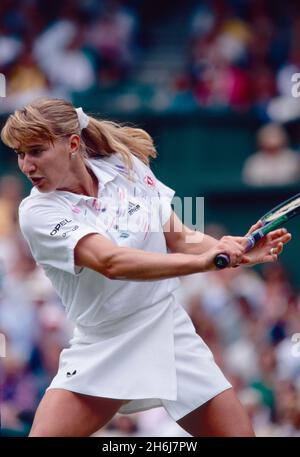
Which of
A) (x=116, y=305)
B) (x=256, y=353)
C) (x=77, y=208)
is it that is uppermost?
(x=77, y=208)

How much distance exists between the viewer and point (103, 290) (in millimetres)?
4906

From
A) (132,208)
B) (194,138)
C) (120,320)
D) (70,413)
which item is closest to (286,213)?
(132,208)

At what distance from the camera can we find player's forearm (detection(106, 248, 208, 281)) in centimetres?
452

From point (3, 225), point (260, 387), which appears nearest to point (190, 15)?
point (3, 225)

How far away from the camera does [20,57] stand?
1187 centimetres

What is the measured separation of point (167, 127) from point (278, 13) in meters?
2.62

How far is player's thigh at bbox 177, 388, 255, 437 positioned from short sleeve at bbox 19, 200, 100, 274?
841 millimetres

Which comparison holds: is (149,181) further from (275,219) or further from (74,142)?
(275,219)

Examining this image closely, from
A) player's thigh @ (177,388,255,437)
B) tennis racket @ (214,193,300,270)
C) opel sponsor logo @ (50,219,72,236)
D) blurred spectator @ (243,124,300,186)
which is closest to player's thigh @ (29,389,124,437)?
player's thigh @ (177,388,255,437)

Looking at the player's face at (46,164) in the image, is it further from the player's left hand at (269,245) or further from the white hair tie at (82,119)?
the player's left hand at (269,245)

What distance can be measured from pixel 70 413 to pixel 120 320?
45 centimetres

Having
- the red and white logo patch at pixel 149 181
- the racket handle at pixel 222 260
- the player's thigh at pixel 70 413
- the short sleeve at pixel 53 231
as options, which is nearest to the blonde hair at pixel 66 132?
the red and white logo patch at pixel 149 181

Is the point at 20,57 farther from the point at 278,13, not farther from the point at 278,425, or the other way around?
the point at 278,425
